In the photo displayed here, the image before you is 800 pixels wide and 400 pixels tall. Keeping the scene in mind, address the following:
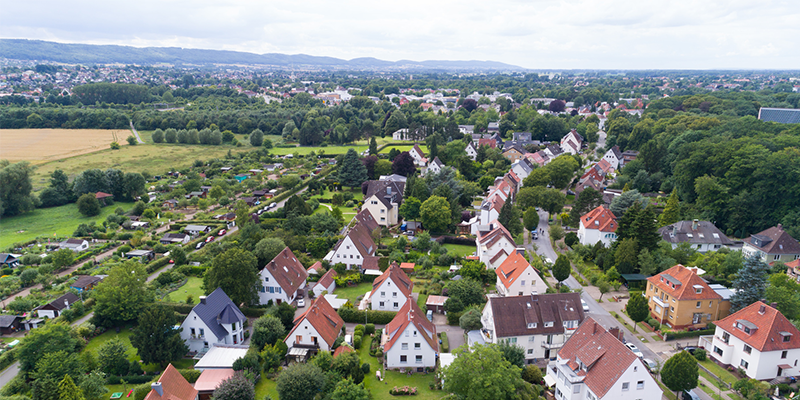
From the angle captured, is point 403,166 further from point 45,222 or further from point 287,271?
point 45,222

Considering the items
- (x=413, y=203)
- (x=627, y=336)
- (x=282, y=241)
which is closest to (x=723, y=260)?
(x=627, y=336)

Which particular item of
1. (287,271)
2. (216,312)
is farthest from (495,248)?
(216,312)

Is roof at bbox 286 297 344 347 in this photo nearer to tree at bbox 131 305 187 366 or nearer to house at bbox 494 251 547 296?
tree at bbox 131 305 187 366

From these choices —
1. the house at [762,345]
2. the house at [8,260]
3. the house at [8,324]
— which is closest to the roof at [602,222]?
the house at [762,345]

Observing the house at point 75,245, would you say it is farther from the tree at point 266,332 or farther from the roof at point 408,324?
the roof at point 408,324

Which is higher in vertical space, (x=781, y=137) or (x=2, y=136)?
(x=781, y=137)

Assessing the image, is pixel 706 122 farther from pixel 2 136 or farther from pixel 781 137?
pixel 2 136
